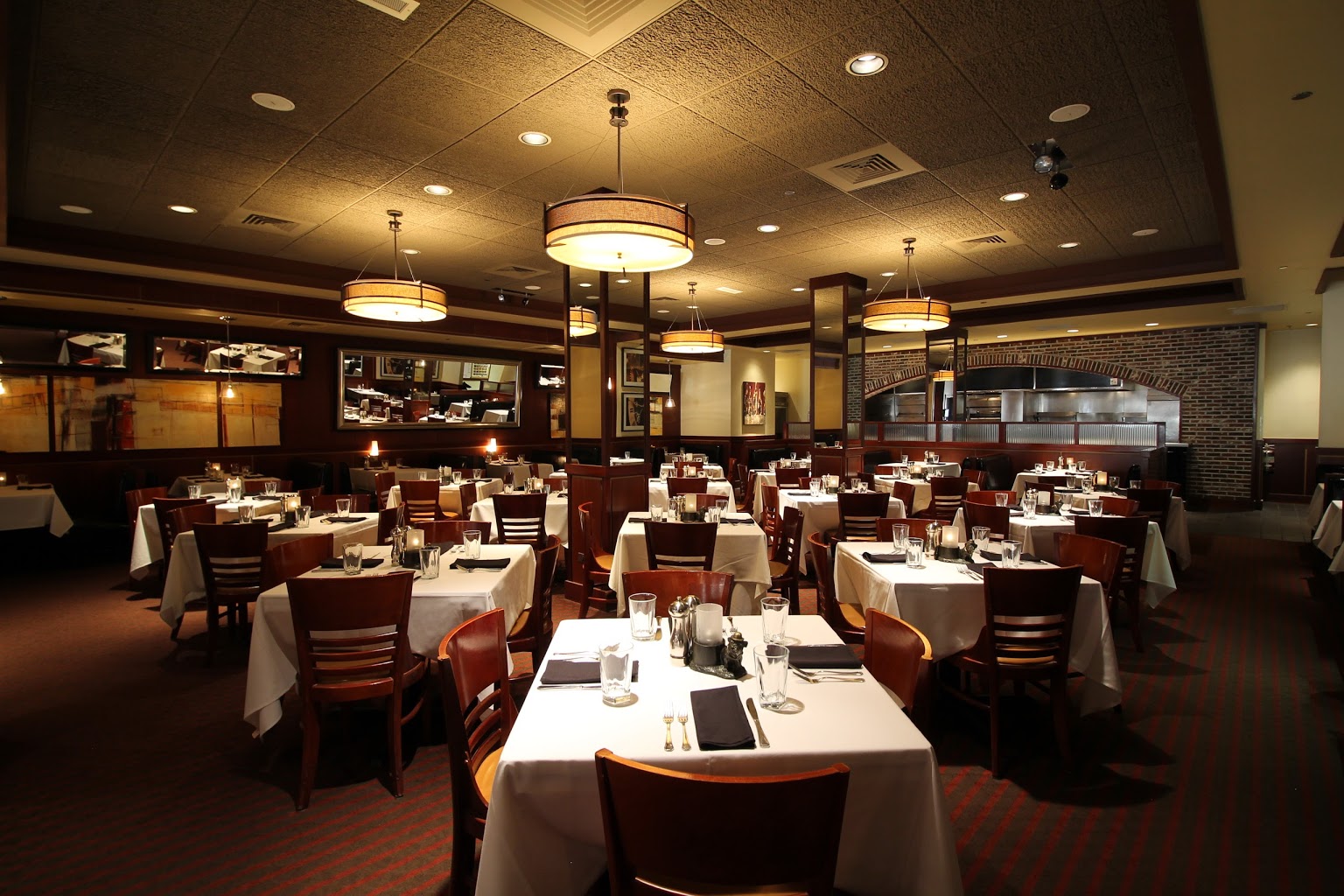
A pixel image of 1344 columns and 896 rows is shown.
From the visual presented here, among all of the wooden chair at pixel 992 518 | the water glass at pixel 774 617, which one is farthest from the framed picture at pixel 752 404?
the water glass at pixel 774 617

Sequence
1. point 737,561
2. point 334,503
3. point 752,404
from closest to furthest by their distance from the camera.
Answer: point 737,561
point 334,503
point 752,404

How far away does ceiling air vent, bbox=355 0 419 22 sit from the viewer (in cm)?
274

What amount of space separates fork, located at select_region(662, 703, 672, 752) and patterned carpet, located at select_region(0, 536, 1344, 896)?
121cm

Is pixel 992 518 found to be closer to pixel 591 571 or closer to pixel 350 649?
pixel 591 571

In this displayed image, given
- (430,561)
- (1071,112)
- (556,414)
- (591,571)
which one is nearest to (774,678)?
(430,561)

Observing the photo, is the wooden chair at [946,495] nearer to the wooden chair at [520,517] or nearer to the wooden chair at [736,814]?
the wooden chair at [520,517]

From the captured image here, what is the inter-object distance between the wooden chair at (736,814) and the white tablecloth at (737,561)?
3126mm

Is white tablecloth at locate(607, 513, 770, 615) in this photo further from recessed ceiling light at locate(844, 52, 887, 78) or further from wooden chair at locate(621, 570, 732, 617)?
recessed ceiling light at locate(844, 52, 887, 78)

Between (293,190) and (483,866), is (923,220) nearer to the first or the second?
(293,190)

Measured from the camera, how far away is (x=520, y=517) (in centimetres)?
540

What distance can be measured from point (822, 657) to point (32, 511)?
323 inches

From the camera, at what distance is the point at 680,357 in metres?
13.5

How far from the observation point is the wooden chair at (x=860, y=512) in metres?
5.67

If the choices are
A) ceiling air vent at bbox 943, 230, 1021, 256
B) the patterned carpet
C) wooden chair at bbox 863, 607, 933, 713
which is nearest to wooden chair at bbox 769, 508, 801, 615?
the patterned carpet
